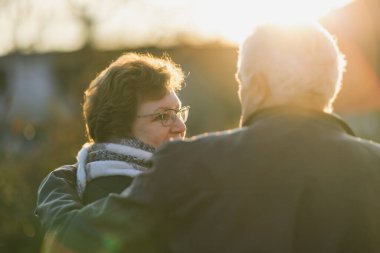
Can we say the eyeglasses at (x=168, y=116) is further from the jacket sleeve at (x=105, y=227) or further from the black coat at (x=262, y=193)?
the black coat at (x=262, y=193)

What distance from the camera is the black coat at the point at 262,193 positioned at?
272cm

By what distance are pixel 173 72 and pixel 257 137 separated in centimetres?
139

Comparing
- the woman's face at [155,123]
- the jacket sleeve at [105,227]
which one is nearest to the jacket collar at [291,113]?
the jacket sleeve at [105,227]

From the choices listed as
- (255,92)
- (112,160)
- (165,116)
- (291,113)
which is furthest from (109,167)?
(291,113)

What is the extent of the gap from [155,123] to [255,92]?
1089 mm

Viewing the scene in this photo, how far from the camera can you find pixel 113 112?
3.78 metres

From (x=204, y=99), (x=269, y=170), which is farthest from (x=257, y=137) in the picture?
(x=204, y=99)

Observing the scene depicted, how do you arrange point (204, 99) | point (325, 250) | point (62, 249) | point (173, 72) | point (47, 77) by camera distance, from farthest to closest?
point (47, 77) < point (204, 99) < point (173, 72) < point (62, 249) < point (325, 250)

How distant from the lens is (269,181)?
2.74 m

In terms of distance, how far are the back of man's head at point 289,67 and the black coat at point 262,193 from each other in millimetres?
66

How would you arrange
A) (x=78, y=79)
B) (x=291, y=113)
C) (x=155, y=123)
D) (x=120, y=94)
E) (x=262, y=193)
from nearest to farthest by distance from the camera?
(x=262, y=193) → (x=291, y=113) → (x=120, y=94) → (x=155, y=123) → (x=78, y=79)

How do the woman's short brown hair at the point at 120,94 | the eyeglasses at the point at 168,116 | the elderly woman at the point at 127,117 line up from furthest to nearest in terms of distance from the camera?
the eyeglasses at the point at 168,116, the woman's short brown hair at the point at 120,94, the elderly woman at the point at 127,117

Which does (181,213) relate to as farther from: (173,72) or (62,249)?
(173,72)

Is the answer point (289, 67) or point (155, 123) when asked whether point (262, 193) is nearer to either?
point (289, 67)
